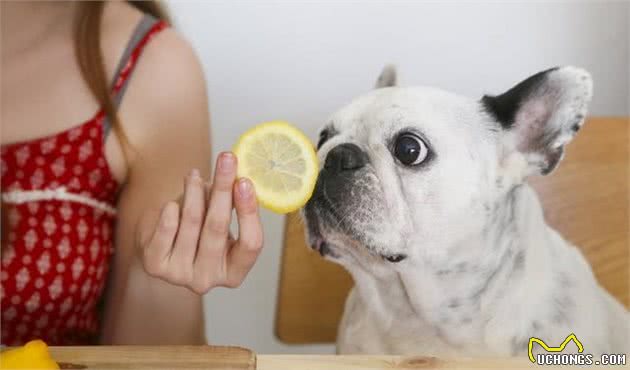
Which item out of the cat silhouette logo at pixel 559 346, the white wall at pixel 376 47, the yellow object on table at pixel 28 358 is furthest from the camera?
the white wall at pixel 376 47

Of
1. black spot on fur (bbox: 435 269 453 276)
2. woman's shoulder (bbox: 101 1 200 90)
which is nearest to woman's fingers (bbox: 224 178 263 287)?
black spot on fur (bbox: 435 269 453 276)

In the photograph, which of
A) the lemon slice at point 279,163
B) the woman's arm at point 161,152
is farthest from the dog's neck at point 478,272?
the woman's arm at point 161,152

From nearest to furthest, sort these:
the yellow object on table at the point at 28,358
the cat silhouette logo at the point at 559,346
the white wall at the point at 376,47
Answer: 1. the yellow object on table at the point at 28,358
2. the cat silhouette logo at the point at 559,346
3. the white wall at the point at 376,47

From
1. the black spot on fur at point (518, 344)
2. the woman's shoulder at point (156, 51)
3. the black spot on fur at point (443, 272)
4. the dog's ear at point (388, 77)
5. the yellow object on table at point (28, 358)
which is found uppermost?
the woman's shoulder at point (156, 51)

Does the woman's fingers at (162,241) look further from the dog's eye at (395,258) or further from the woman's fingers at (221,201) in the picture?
the dog's eye at (395,258)

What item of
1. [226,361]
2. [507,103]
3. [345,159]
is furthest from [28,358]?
[507,103]

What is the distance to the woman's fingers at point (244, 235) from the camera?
0.44 m

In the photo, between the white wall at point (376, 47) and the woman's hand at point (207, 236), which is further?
the white wall at point (376, 47)

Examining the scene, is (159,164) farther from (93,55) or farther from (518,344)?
(518,344)

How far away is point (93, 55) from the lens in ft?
2.13

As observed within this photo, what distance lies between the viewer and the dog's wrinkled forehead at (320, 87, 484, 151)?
459 mm

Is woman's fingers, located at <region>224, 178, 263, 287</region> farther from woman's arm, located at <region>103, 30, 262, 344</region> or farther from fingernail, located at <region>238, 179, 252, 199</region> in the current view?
woman's arm, located at <region>103, 30, 262, 344</region>

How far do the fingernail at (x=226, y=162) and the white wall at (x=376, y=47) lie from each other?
218 mm

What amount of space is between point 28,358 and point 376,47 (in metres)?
0.38
